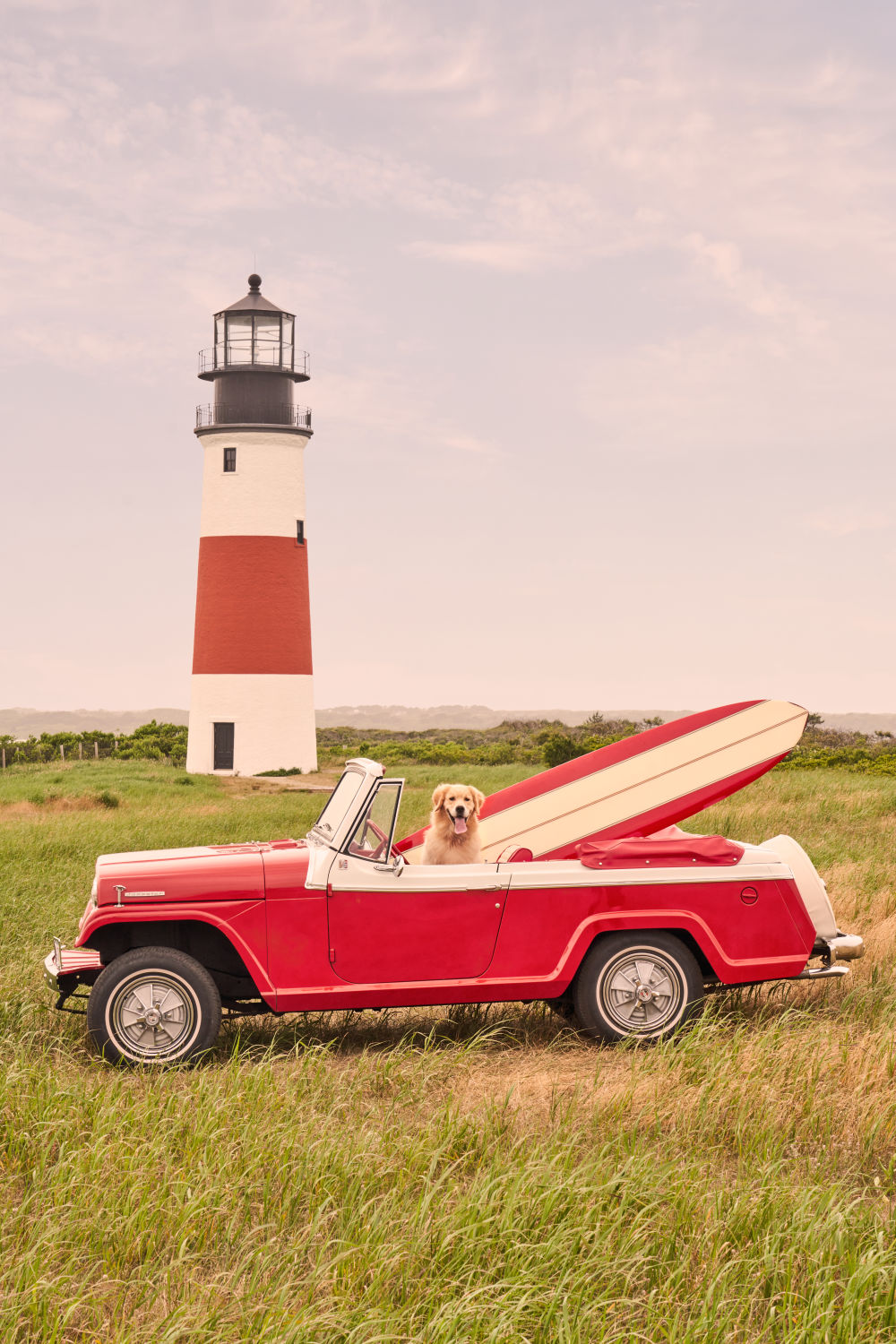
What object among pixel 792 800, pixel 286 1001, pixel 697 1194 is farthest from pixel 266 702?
pixel 697 1194

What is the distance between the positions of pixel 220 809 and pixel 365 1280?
19.5 metres

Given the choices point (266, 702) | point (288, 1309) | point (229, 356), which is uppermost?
point (229, 356)

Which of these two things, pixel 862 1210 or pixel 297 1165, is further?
pixel 297 1165

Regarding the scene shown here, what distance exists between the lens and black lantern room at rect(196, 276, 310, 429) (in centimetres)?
3556

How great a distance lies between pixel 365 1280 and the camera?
152 inches

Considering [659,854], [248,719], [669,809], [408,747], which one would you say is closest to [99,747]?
[248,719]

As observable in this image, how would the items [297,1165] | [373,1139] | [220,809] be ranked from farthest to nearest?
[220,809] → [373,1139] → [297,1165]

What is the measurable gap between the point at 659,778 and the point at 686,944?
1335mm

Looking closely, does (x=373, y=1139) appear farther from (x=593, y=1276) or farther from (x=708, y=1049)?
(x=708, y=1049)

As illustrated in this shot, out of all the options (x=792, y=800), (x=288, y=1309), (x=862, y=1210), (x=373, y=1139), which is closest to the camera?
(x=288, y=1309)

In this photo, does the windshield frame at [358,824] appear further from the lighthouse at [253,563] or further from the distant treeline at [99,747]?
the distant treeline at [99,747]

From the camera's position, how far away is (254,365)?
35.6 meters

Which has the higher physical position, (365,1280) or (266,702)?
(266,702)

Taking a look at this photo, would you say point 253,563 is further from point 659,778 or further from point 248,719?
point 659,778
